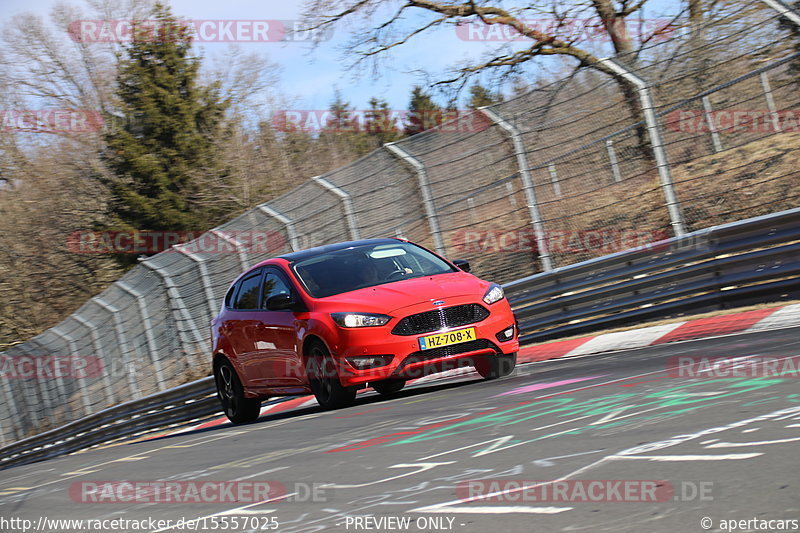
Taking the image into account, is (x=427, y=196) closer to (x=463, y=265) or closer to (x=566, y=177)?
(x=566, y=177)

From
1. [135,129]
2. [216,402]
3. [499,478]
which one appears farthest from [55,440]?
[135,129]

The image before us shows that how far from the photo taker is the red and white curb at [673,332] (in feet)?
29.4

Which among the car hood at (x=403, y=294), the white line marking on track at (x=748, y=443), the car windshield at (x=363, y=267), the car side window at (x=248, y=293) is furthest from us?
the car side window at (x=248, y=293)

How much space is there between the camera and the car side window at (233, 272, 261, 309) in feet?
35.4

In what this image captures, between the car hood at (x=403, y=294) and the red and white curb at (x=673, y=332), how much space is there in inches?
59.6

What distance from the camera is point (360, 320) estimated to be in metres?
8.85

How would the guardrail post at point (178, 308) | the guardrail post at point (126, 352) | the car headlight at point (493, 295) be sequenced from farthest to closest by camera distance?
the guardrail post at point (126, 352)
the guardrail post at point (178, 308)
the car headlight at point (493, 295)

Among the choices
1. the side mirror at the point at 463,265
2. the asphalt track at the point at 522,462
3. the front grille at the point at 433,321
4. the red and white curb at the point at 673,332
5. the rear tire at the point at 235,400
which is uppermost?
the side mirror at the point at 463,265

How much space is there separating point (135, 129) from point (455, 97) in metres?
20.0

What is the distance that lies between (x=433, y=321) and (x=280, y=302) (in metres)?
1.58

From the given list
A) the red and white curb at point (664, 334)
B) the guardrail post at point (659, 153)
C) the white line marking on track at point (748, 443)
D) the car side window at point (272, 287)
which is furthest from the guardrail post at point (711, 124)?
the white line marking on track at point (748, 443)

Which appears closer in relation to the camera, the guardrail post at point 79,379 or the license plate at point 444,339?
the license plate at point 444,339

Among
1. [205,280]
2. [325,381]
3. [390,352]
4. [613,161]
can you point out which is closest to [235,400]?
[325,381]

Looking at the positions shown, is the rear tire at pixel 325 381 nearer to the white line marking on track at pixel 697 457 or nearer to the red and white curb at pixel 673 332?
the red and white curb at pixel 673 332
